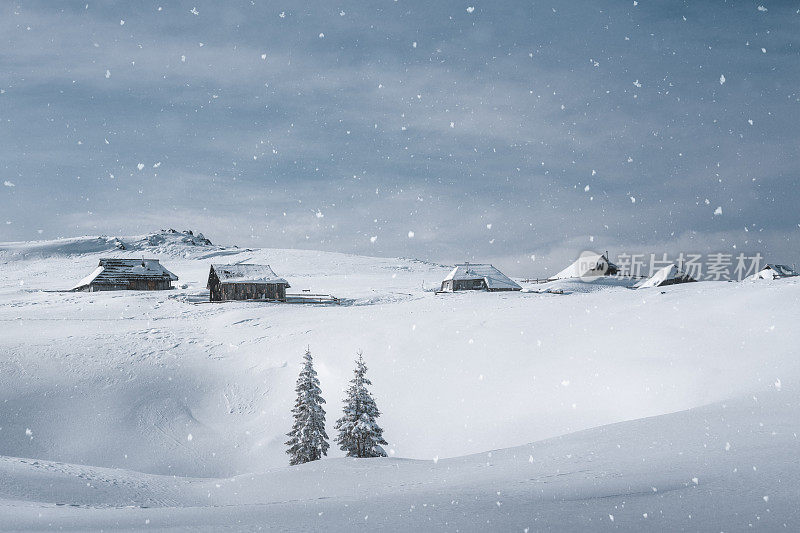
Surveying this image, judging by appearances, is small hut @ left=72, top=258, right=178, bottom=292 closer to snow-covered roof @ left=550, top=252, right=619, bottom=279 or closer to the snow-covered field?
the snow-covered field

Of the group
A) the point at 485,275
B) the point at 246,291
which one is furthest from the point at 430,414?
the point at 485,275

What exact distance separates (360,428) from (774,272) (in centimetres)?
6355

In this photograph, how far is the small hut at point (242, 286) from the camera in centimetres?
4597

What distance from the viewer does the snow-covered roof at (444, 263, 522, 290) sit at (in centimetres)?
5497

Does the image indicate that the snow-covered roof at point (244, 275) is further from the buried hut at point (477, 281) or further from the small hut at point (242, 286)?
the buried hut at point (477, 281)

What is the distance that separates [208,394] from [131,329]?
12145 mm

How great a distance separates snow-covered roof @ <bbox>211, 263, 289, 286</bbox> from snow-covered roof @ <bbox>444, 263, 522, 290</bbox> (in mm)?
18459

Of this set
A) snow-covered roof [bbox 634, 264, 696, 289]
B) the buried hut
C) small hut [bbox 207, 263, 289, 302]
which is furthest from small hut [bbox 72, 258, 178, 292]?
snow-covered roof [bbox 634, 264, 696, 289]

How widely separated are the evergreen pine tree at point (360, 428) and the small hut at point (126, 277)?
1880 inches

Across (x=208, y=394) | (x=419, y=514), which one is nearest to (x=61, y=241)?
(x=208, y=394)

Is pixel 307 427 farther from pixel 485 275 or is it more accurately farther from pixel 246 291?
pixel 485 275

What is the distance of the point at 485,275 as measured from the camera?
184 ft

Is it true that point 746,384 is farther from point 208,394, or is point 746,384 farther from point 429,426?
point 208,394

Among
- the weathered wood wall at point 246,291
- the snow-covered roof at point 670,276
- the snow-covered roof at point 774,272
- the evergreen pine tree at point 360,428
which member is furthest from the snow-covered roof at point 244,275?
the snow-covered roof at point 774,272
